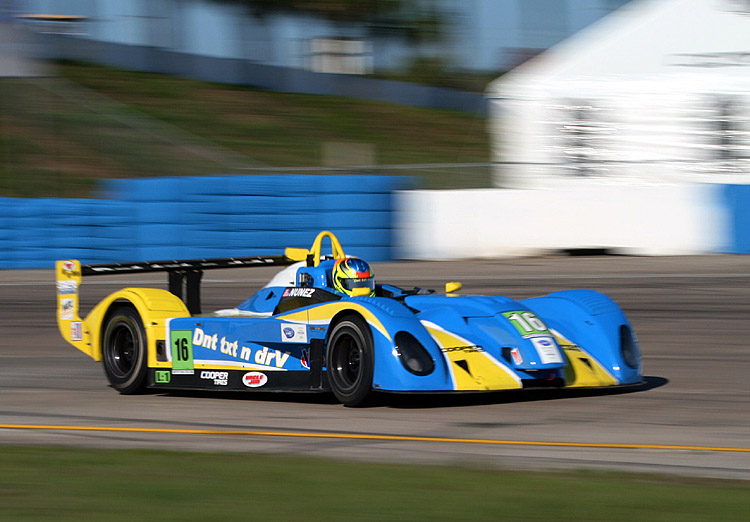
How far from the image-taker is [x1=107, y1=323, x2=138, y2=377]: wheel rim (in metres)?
8.89

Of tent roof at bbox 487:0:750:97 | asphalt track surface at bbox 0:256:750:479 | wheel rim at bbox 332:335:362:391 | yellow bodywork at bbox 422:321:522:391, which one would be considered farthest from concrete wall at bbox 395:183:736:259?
yellow bodywork at bbox 422:321:522:391

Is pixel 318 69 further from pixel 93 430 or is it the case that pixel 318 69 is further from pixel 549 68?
pixel 93 430

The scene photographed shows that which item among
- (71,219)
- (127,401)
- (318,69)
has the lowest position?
(127,401)

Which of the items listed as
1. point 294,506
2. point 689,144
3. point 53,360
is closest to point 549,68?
point 689,144

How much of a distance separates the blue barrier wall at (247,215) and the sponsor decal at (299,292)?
9.48 metres

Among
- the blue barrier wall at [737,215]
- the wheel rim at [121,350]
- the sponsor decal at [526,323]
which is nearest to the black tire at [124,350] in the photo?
the wheel rim at [121,350]

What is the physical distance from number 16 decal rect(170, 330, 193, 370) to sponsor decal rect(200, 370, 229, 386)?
0.53ft

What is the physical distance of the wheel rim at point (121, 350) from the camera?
8.89 meters

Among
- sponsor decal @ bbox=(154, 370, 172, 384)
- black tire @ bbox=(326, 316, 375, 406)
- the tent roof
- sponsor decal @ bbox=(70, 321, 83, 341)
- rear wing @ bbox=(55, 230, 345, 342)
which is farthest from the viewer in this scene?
the tent roof

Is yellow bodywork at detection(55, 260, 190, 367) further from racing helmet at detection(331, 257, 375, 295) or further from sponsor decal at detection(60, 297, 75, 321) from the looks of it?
racing helmet at detection(331, 257, 375, 295)

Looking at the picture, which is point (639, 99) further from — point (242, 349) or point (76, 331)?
point (242, 349)

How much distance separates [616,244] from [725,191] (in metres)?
1.90

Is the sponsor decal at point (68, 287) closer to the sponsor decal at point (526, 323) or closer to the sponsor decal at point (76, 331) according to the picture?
the sponsor decal at point (76, 331)

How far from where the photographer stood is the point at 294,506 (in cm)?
→ 478
